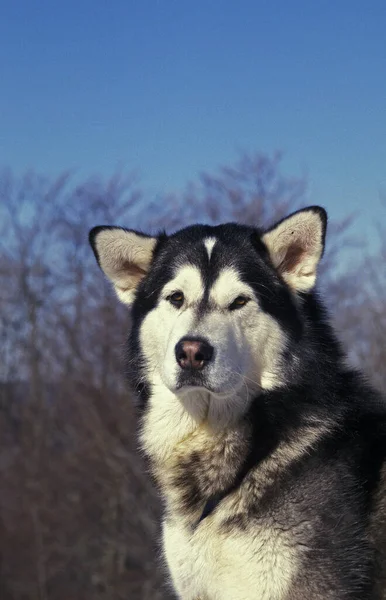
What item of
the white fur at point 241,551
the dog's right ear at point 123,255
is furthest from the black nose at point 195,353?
the dog's right ear at point 123,255

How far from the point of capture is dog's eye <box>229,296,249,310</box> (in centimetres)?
464

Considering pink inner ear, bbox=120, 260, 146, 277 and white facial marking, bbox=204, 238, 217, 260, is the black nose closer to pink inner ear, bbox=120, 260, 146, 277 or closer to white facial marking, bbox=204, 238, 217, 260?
white facial marking, bbox=204, 238, 217, 260

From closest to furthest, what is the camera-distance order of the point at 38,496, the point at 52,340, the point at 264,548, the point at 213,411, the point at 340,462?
the point at 264,548 → the point at 340,462 → the point at 213,411 → the point at 38,496 → the point at 52,340

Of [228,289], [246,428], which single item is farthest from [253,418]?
[228,289]

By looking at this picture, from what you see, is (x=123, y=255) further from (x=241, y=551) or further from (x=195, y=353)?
(x=241, y=551)

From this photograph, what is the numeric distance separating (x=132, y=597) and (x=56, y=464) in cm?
714

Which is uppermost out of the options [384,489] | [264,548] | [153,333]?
[153,333]

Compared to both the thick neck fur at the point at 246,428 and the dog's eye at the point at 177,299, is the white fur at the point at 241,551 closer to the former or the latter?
the thick neck fur at the point at 246,428

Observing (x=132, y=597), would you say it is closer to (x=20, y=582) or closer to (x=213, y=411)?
(x=20, y=582)

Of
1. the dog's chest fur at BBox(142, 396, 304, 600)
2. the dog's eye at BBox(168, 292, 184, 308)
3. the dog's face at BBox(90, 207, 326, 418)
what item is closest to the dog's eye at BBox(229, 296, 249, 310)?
the dog's face at BBox(90, 207, 326, 418)

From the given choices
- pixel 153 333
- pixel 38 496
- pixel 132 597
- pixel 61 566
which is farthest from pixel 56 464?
pixel 153 333

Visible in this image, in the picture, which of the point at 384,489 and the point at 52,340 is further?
the point at 52,340

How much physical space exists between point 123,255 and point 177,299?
1.99ft

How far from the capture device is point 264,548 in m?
4.08
